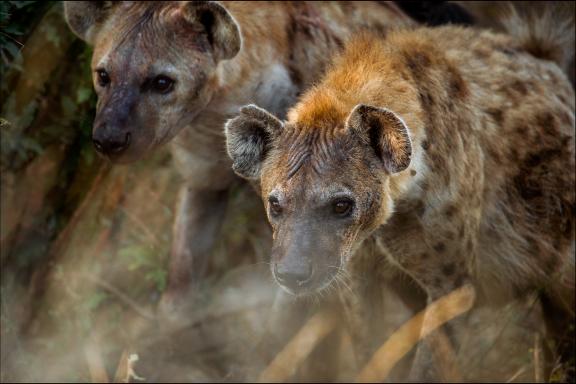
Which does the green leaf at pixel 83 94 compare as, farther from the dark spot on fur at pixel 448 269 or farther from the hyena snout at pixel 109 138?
the dark spot on fur at pixel 448 269

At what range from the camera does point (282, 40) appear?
4.98 m

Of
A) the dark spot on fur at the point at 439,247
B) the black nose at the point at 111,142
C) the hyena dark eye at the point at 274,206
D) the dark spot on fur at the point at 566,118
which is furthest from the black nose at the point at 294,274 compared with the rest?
the dark spot on fur at the point at 566,118

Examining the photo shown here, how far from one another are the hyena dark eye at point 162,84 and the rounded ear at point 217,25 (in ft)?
0.84

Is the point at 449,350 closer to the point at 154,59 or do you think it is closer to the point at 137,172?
the point at 154,59

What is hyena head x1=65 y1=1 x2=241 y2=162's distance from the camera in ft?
14.8

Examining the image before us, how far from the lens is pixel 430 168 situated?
4.21 meters

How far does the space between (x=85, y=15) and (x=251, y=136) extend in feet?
4.11

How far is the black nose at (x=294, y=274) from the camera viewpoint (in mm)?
3748

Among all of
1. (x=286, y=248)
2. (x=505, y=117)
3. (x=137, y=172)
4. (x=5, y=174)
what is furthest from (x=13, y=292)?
(x=505, y=117)

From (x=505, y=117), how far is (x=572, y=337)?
1312 millimetres

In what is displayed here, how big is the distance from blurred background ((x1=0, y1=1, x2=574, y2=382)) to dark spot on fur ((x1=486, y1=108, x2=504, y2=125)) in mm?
1065

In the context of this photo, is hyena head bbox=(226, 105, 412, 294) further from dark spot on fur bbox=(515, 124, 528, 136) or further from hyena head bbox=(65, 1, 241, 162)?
dark spot on fur bbox=(515, 124, 528, 136)

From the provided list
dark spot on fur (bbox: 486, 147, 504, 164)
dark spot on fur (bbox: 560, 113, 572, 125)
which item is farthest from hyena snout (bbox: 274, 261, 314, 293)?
dark spot on fur (bbox: 560, 113, 572, 125)

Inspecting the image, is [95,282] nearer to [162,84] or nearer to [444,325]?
[162,84]
